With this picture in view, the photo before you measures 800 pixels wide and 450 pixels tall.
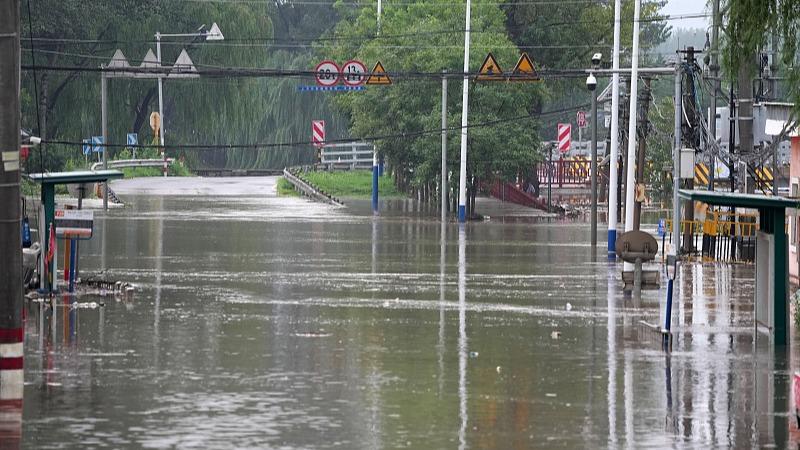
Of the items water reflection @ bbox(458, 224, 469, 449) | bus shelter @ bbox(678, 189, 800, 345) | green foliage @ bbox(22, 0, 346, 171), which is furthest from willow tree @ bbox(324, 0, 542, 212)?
bus shelter @ bbox(678, 189, 800, 345)

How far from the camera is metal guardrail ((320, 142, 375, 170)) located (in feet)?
315

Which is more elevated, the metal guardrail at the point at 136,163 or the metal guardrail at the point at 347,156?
the metal guardrail at the point at 347,156

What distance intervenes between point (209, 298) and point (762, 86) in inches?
835

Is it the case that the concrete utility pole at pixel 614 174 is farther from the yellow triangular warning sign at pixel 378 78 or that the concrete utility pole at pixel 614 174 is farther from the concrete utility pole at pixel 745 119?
the yellow triangular warning sign at pixel 378 78

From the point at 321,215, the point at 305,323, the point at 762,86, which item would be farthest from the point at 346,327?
the point at 321,215

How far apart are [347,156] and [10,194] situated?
8565cm

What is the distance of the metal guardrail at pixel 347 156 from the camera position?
315 ft

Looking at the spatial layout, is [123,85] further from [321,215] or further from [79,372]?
[79,372]

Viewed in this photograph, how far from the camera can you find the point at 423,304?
95.2 ft

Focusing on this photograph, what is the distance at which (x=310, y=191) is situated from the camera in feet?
252

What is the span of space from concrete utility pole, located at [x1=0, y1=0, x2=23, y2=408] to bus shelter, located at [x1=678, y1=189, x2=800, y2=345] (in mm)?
10374

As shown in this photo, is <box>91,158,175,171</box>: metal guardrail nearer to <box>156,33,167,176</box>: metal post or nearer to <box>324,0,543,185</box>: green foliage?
<box>156,33,167,176</box>: metal post

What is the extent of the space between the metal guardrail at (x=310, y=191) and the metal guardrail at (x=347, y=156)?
42.4 ft

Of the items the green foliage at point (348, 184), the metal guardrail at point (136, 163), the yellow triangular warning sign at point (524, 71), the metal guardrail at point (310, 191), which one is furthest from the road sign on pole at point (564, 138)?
the metal guardrail at point (136, 163)
